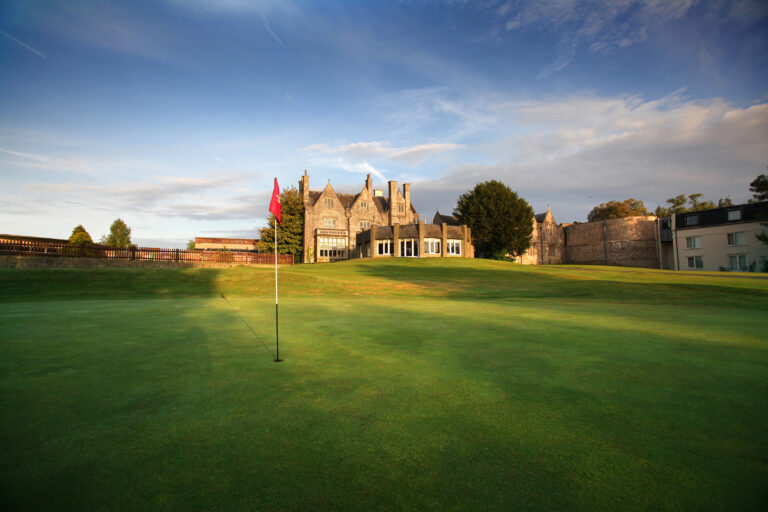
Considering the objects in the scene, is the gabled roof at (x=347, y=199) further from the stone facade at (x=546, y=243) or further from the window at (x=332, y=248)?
the stone facade at (x=546, y=243)

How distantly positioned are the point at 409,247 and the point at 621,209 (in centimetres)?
4884

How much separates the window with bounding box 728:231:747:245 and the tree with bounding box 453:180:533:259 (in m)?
23.5

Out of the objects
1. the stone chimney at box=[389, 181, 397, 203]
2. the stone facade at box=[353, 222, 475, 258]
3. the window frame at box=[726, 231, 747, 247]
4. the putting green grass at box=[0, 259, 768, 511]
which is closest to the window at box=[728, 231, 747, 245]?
the window frame at box=[726, 231, 747, 247]

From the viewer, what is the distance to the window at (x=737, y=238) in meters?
45.5

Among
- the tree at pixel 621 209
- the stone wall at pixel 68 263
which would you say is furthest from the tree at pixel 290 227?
the tree at pixel 621 209

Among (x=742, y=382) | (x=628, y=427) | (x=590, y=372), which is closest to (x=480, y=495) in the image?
(x=628, y=427)

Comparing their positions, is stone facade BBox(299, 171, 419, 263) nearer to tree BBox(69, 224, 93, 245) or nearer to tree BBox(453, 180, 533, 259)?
tree BBox(453, 180, 533, 259)

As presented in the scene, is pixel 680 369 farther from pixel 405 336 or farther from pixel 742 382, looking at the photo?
pixel 405 336

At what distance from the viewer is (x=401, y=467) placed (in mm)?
2545

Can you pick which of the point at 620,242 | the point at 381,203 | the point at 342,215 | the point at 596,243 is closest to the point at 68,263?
the point at 342,215

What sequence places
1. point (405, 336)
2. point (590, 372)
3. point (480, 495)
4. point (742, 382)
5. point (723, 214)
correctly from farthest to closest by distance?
point (723, 214) → point (405, 336) → point (590, 372) → point (742, 382) → point (480, 495)

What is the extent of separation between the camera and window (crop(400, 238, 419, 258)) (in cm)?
5409

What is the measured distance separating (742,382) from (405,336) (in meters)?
4.69

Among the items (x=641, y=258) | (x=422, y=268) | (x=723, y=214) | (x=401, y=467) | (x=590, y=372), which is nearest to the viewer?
(x=401, y=467)
